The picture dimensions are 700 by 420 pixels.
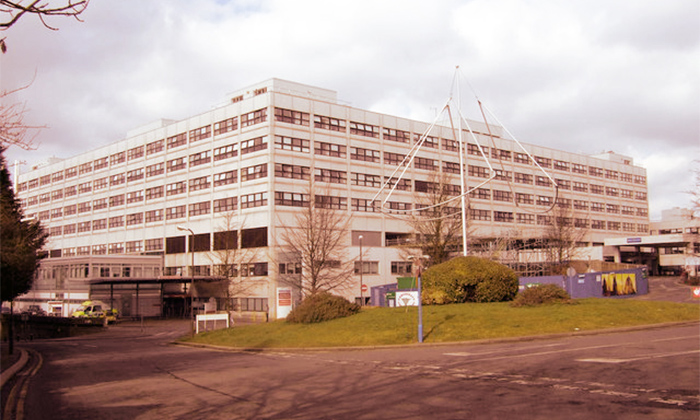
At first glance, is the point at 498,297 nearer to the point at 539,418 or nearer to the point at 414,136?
the point at 539,418

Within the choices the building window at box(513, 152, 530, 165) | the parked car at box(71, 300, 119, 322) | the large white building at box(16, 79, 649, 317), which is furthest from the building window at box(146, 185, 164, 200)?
the building window at box(513, 152, 530, 165)

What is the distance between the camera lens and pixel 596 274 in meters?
47.4

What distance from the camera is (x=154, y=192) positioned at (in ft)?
258

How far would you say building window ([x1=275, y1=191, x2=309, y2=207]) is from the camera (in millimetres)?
64550

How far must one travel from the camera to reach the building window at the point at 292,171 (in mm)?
64938

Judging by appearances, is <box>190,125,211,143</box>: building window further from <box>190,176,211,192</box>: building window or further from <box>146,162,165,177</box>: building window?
<box>146,162,165,177</box>: building window

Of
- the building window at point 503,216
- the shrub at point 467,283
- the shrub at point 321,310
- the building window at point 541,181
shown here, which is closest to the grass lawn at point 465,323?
the shrub at point 321,310

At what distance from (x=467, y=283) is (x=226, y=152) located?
4396cm

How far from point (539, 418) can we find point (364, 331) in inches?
694

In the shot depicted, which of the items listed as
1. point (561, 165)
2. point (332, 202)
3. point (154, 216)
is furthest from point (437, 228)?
point (561, 165)

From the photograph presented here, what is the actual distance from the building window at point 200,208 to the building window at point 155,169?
8488 millimetres

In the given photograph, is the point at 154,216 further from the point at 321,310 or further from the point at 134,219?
the point at 321,310

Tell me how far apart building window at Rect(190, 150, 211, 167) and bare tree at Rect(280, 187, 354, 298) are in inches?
549

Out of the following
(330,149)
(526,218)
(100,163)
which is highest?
(100,163)
